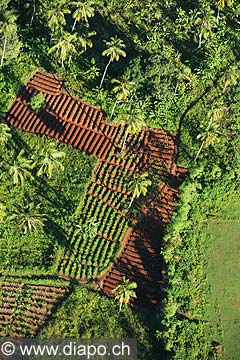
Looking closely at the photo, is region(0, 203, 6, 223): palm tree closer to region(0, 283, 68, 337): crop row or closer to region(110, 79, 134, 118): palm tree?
region(0, 283, 68, 337): crop row

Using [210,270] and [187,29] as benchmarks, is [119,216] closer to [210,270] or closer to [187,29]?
[210,270]

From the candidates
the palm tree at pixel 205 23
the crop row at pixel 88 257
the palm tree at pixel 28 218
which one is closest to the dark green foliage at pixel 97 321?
the crop row at pixel 88 257

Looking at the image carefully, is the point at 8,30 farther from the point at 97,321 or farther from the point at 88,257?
the point at 97,321

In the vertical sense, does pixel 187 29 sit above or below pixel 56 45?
above

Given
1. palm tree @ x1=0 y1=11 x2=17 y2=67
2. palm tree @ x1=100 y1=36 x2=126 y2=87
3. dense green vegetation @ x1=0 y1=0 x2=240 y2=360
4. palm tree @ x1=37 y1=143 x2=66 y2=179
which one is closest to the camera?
dense green vegetation @ x1=0 y1=0 x2=240 y2=360

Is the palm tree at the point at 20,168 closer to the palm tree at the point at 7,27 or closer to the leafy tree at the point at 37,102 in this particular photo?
the leafy tree at the point at 37,102

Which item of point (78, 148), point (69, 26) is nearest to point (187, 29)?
point (69, 26)

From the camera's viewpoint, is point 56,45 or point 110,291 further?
point 56,45

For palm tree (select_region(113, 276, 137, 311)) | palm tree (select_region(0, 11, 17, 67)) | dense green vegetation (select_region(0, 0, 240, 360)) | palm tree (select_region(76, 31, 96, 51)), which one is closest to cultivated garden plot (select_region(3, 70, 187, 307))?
dense green vegetation (select_region(0, 0, 240, 360))
